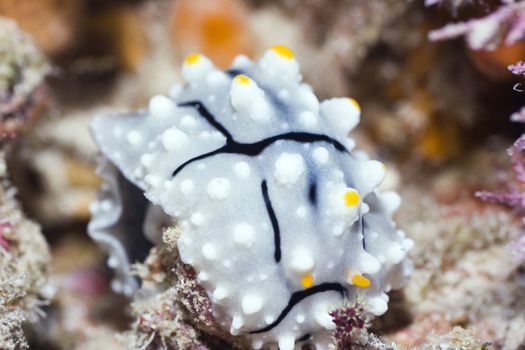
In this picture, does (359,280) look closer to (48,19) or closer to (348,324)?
(348,324)

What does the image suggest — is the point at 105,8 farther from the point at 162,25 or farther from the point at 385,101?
the point at 385,101

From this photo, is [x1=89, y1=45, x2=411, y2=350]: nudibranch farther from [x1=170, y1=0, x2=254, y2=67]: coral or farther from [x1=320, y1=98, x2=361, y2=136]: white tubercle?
[x1=170, y1=0, x2=254, y2=67]: coral

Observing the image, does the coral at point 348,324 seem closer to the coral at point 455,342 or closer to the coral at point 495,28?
the coral at point 455,342

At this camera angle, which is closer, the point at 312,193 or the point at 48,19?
the point at 312,193

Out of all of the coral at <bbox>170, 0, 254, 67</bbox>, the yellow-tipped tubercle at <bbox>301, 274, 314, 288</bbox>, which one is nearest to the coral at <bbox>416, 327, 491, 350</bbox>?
the yellow-tipped tubercle at <bbox>301, 274, 314, 288</bbox>

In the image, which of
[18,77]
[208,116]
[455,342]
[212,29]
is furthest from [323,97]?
[455,342]

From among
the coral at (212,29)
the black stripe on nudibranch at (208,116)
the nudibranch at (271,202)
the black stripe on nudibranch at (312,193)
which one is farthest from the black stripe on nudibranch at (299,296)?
the coral at (212,29)
